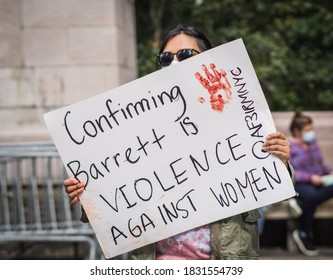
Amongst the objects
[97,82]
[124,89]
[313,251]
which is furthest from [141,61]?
[124,89]

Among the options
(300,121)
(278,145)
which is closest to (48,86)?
(300,121)

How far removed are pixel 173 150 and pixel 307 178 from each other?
4006mm

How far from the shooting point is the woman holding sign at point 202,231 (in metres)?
2.49

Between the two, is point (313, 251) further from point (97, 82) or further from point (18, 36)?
point (18, 36)

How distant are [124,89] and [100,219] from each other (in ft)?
1.64

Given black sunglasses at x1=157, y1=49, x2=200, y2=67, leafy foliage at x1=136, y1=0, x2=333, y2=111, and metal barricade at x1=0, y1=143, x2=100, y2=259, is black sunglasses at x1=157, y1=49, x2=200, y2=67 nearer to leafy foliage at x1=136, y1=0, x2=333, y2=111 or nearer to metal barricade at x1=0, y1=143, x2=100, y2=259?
metal barricade at x1=0, y1=143, x2=100, y2=259

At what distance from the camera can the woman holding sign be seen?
2.49 metres

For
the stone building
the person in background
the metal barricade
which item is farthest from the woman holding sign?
the person in background

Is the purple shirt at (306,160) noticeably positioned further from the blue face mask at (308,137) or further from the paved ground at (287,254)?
the paved ground at (287,254)

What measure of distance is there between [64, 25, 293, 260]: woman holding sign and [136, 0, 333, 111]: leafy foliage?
8841 mm

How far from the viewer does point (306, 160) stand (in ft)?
21.1

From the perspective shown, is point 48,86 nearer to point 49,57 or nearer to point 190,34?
point 49,57

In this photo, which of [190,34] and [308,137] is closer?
[190,34]

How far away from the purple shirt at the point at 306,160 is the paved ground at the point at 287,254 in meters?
0.69
